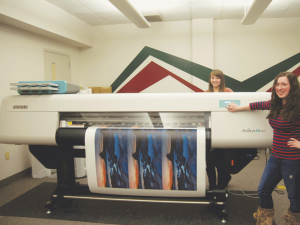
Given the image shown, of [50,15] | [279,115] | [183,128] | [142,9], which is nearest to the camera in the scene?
[279,115]

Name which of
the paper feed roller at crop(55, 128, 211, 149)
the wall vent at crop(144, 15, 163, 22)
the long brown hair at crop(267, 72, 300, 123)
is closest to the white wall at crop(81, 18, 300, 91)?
the wall vent at crop(144, 15, 163, 22)

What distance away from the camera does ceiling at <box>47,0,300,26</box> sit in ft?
11.3

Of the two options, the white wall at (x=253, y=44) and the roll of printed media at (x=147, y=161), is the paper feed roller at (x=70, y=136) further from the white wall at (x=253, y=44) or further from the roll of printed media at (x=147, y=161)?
the white wall at (x=253, y=44)

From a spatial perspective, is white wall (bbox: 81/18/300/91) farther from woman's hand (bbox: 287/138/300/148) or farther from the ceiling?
woman's hand (bbox: 287/138/300/148)

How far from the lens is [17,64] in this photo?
3.07 m

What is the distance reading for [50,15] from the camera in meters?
3.38

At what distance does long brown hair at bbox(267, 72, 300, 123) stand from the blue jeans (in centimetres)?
28

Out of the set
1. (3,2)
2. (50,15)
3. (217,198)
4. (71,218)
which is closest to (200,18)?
(50,15)

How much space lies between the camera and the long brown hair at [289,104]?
1331 millimetres

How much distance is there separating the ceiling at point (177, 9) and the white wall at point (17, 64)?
27.7 inches

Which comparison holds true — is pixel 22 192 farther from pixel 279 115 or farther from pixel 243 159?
pixel 279 115

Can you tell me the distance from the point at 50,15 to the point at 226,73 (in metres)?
3.18

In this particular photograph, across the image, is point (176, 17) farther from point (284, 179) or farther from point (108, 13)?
point (284, 179)

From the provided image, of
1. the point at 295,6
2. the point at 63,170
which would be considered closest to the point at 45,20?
the point at 63,170
